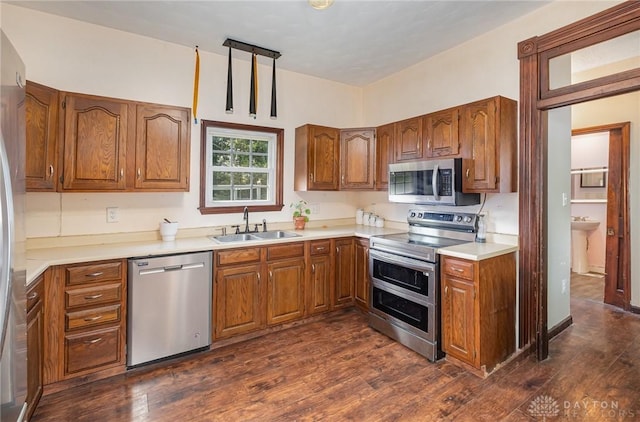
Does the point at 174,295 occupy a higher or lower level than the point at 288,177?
lower

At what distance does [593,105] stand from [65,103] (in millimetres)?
5514

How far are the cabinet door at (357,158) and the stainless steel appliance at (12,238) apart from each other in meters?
2.92

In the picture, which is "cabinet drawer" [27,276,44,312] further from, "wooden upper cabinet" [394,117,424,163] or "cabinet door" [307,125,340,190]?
"wooden upper cabinet" [394,117,424,163]

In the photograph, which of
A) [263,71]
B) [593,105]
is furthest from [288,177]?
[593,105]

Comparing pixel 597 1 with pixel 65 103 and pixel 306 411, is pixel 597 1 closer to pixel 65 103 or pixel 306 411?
pixel 306 411

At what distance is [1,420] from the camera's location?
3.80ft

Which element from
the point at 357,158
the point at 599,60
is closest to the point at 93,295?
the point at 357,158

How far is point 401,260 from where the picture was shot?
284 centimetres

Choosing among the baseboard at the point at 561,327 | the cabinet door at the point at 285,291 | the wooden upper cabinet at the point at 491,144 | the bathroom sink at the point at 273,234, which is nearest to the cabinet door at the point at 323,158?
the bathroom sink at the point at 273,234

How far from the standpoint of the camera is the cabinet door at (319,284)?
3.29 meters

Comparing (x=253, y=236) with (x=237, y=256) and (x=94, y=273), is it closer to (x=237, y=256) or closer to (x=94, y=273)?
(x=237, y=256)

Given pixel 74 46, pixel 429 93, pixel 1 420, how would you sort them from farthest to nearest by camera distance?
pixel 429 93
pixel 74 46
pixel 1 420

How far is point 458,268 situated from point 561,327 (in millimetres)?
1620

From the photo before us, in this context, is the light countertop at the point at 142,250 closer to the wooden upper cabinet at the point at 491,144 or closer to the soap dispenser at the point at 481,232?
the soap dispenser at the point at 481,232
